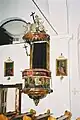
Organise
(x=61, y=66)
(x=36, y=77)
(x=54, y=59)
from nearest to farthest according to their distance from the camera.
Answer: (x=36, y=77) < (x=61, y=66) < (x=54, y=59)

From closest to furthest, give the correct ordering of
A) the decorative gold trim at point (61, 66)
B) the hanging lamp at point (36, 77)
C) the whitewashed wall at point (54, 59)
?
1. the hanging lamp at point (36, 77)
2. the whitewashed wall at point (54, 59)
3. the decorative gold trim at point (61, 66)

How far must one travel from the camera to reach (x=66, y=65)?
7191 mm

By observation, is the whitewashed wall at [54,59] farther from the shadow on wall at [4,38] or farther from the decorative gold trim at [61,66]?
the shadow on wall at [4,38]

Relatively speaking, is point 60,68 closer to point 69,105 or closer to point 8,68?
point 69,105

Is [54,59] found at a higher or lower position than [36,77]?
higher

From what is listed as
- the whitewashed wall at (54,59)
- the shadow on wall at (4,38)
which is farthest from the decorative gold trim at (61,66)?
the shadow on wall at (4,38)

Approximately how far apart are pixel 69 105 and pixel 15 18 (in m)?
2.95

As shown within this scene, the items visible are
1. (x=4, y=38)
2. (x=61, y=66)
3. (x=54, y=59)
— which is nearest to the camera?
(x=61, y=66)

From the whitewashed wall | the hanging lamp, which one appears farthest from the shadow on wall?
the hanging lamp

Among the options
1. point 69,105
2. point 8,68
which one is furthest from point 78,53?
point 8,68

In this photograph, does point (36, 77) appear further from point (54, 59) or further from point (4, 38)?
point (4, 38)

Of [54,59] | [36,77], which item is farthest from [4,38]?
[36,77]

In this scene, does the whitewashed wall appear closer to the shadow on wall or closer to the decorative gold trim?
the decorative gold trim

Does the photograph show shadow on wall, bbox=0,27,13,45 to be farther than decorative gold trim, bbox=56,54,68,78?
Yes
